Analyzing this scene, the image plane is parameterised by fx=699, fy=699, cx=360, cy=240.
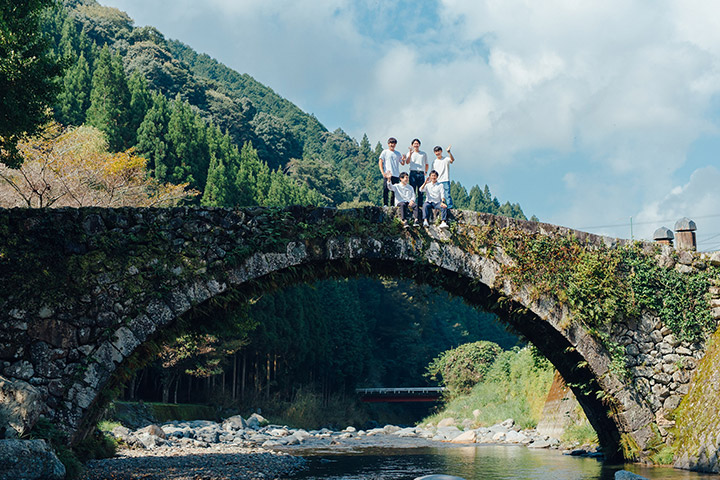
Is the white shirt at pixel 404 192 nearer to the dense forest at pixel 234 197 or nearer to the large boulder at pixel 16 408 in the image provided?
the dense forest at pixel 234 197

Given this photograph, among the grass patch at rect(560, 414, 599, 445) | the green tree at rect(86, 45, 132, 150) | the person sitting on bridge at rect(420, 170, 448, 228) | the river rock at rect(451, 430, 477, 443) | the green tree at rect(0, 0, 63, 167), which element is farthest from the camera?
the green tree at rect(86, 45, 132, 150)

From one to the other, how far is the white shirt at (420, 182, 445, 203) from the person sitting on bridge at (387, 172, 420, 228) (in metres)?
0.25

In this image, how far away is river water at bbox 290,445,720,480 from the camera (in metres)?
12.9

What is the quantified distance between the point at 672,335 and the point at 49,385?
11402 millimetres

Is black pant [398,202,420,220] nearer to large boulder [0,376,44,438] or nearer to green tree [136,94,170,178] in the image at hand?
large boulder [0,376,44,438]

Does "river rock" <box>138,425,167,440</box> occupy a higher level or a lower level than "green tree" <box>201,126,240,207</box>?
lower

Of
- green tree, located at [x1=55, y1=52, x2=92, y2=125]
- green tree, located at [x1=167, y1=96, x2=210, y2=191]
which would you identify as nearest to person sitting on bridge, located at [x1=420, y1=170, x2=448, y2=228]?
green tree, located at [x1=167, y1=96, x2=210, y2=191]

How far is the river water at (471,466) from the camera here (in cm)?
1292

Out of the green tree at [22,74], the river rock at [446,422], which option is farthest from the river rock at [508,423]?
the green tree at [22,74]

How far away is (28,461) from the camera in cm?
935

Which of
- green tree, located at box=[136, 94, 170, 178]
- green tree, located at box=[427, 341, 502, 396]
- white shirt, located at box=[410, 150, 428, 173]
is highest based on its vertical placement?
green tree, located at box=[136, 94, 170, 178]

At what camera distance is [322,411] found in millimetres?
41000

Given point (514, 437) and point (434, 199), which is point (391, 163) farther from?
point (514, 437)

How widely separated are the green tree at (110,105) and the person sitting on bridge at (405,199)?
102 ft
